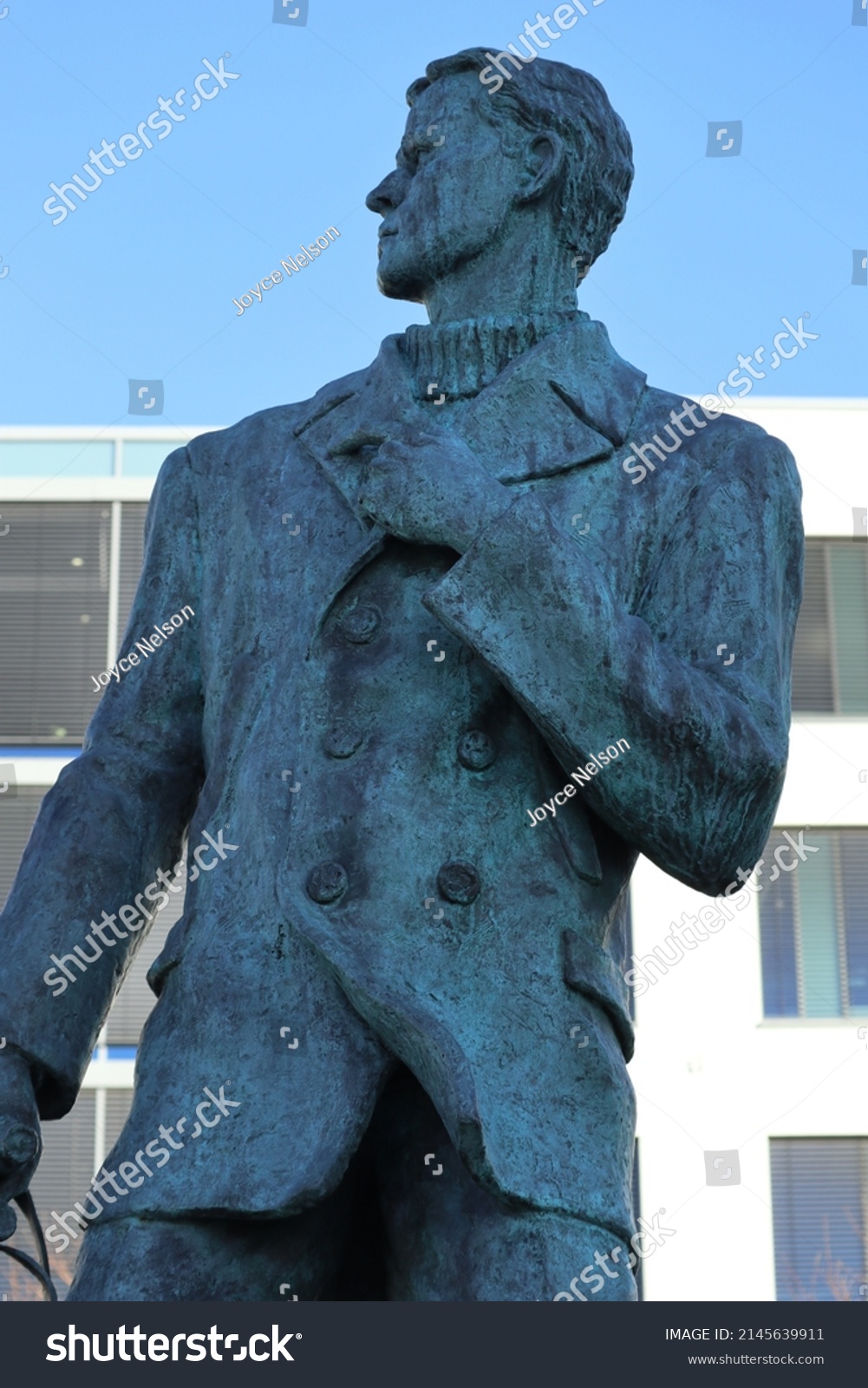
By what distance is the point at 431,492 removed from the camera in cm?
433

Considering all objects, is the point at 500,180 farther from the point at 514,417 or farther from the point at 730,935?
the point at 730,935

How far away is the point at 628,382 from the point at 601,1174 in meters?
1.53

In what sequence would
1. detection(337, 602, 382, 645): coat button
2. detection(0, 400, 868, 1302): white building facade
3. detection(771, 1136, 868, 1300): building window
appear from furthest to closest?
detection(0, 400, 868, 1302): white building facade < detection(771, 1136, 868, 1300): building window < detection(337, 602, 382, 645): coat button

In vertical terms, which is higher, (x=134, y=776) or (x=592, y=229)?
(x=592, y=229)

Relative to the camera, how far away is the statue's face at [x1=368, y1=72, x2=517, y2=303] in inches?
192

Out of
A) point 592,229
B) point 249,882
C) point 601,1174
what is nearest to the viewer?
point 601,1174

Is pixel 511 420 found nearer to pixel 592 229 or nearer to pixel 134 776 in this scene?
pixel 592 229

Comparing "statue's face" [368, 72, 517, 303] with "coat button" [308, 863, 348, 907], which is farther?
"statue's face" [368, 72, 517, 303]

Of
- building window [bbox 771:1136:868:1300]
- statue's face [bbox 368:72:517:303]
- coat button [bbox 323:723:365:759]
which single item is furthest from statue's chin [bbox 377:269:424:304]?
building window [bbox 771:1136:868:1300]

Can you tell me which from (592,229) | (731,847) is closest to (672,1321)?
(731,847)

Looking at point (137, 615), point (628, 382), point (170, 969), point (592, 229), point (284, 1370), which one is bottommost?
point (284, 1370)

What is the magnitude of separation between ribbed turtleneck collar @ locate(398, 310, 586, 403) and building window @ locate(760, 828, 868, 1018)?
23729 millimetres

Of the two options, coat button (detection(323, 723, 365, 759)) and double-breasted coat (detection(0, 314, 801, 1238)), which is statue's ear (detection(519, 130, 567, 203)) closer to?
double-breasted coat (detection(0, 314, 801, 1238))

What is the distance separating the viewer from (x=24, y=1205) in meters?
4.32
